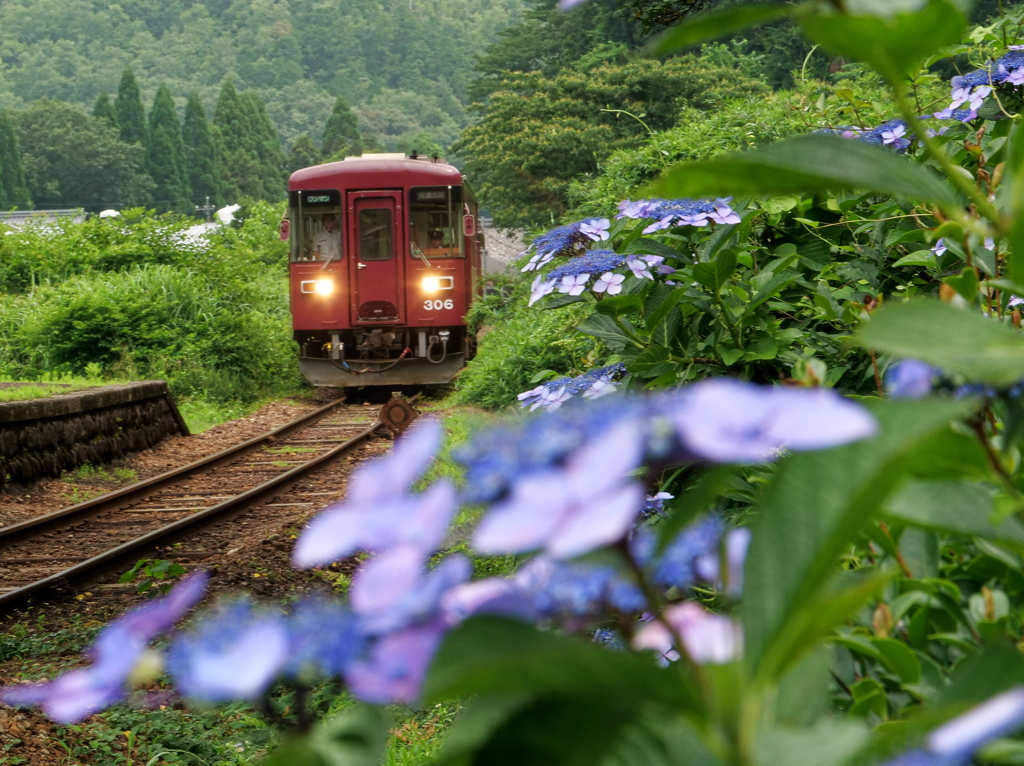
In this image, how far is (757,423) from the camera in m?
0.35

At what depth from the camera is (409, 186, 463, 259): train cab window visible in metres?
12.9

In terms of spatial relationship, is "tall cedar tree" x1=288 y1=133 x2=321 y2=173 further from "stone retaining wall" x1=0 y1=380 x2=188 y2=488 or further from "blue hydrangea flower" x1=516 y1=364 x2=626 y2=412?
"blue hydrangea flower" x1=516 y1=364 x2=626 y2=412

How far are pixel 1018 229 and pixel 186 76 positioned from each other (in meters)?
120

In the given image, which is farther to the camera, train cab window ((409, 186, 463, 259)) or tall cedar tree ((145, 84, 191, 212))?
tall cedar tree ((145, 84, 191, 212))

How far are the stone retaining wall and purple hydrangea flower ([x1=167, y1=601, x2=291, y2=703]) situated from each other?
8.83 m

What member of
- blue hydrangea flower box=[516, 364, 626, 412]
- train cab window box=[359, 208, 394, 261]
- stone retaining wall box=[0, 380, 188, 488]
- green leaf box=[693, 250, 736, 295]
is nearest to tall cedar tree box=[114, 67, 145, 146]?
train cab window box=[359, 208, 394, 261]

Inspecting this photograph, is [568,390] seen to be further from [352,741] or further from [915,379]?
[352,741]

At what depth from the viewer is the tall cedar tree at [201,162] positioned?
69.4 m

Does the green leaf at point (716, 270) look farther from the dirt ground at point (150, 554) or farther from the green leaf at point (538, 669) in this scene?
the dirt ground at point (150, 554)

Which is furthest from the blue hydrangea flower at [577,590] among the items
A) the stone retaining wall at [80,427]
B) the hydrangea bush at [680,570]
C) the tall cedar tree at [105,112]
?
the tall cedar tree at [105,112]

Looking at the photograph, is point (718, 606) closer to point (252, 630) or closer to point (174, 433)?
point (252, 630)

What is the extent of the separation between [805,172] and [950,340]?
0.10 m

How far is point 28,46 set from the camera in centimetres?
10875

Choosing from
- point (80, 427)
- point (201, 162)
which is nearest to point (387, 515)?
point (80, 427)
